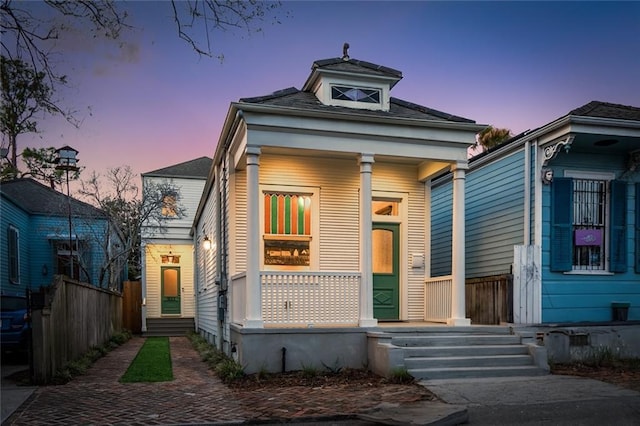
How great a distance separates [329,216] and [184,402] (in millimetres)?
4910

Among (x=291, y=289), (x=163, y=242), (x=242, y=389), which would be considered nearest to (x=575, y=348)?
(x=291, y=289)

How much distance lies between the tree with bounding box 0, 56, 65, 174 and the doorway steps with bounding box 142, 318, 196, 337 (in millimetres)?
15676

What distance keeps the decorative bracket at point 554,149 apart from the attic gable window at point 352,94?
3319 millimetres

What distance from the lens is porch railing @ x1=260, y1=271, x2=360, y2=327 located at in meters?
8.70

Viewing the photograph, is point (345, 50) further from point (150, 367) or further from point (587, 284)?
point (150, 367)

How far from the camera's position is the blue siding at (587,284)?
9883mm

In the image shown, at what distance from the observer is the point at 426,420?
213 inches

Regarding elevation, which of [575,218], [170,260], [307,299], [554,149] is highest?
[554,149]

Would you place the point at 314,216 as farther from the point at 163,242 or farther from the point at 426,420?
the point at 163,242

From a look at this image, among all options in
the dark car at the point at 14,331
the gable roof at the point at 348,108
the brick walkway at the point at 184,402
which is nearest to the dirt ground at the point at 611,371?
the brick walkway at the point at 184,402

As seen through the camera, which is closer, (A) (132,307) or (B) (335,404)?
(B) (335,404)

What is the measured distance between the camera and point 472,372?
788 cm

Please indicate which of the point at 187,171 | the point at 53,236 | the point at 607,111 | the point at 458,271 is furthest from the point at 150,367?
the point at 187,171

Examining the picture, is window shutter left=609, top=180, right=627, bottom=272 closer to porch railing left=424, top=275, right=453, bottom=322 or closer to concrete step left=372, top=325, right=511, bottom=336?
concrete step left=372, top=325, right=511, bottom=336
